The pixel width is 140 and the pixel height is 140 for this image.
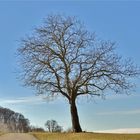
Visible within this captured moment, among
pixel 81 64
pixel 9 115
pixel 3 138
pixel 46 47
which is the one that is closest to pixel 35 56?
pixel 46 47

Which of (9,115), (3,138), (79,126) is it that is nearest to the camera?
(3,138)

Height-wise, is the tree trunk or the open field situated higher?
the tree trunk

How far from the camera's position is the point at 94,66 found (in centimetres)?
4184

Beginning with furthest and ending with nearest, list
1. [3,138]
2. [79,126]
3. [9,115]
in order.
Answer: [9,115]
[79,126]
[3,138]

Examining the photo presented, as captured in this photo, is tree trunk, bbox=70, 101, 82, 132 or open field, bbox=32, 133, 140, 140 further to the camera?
tree trunk, bbox=70, 101, 82, 132

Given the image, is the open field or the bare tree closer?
the open field

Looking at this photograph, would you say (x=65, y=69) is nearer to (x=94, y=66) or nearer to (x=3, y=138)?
(x=94, y=66)

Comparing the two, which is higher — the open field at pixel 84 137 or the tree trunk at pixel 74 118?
the tree trunk at pixel 74 118

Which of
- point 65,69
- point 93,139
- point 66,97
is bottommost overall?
point 93,139

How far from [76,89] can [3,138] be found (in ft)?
34.3

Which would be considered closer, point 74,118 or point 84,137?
point 84,137

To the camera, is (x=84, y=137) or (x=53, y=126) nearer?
(x=84, y=137)

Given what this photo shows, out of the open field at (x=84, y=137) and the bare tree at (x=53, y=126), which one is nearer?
the open field at (x=84, y=137)

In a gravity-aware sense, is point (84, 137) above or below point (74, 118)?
below
